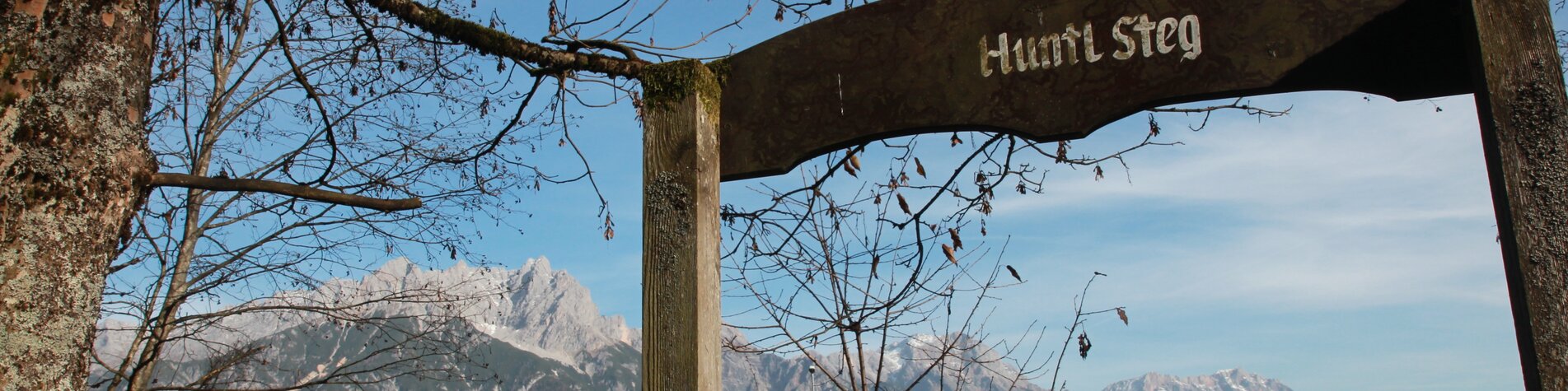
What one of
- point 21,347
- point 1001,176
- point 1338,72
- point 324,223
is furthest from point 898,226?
point 324,223

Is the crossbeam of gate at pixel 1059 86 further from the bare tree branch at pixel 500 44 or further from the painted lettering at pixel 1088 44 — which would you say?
the bare tree branch at pixel 500 44

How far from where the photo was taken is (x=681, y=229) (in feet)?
6.70

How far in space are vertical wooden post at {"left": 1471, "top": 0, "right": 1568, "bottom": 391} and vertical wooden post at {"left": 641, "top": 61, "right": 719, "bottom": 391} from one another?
1361 millimetres

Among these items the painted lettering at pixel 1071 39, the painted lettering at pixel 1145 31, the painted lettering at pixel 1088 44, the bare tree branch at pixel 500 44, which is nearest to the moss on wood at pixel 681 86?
the bare tree branch at pixel 500 44

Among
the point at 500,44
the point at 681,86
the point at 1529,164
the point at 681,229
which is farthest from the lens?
the point at 500,44

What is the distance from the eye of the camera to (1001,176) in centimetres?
470

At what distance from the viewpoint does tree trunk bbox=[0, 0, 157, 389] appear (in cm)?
172

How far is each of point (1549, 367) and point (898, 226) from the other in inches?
115

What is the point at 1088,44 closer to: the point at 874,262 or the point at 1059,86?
the point at 1059,86

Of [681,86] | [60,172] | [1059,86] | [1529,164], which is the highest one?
[681,86]

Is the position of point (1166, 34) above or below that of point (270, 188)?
above

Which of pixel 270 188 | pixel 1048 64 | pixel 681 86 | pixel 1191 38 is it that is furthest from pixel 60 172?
pixel 1191 38

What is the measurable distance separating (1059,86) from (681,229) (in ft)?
2.61

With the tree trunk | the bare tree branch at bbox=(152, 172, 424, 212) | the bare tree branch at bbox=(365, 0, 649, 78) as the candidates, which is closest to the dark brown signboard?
the bare tree branch at bbox=(365, 0, 649, 78)
